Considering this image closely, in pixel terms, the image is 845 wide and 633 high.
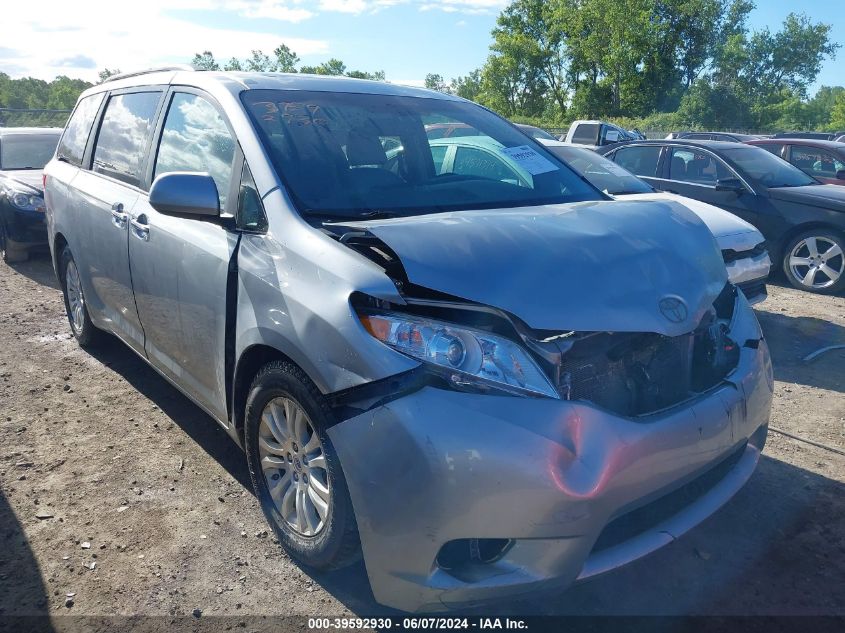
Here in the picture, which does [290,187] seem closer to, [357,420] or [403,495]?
[357,420]

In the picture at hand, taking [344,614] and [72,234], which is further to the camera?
[72,234]

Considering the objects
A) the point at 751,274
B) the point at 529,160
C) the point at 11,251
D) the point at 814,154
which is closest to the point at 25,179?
the point at 11,251

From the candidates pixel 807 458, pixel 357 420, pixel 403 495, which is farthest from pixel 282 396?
pixel 807 458

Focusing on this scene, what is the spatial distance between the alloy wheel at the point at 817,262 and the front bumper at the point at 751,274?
2.02 meters

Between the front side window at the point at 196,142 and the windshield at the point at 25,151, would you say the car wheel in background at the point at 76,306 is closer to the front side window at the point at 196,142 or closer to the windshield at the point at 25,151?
the front side window at the point at 196,142

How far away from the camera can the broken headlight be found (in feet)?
7.07

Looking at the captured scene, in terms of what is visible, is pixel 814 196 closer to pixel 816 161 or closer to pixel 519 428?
pixel 816 161

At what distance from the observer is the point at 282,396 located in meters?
2.64

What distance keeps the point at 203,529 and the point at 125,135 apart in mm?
2389

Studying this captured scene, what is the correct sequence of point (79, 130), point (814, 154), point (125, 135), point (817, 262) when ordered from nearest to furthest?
1. point (125, 135)
2. point (79, 130)
3. point (817, 262)
4. point (814, 154)

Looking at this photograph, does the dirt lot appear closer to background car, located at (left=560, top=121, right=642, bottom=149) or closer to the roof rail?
the roof rail

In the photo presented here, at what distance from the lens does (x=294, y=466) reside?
8.93 ft

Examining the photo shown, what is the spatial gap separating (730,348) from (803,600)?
96 centimetres

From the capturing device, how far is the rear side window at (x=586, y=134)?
57.8 feet
